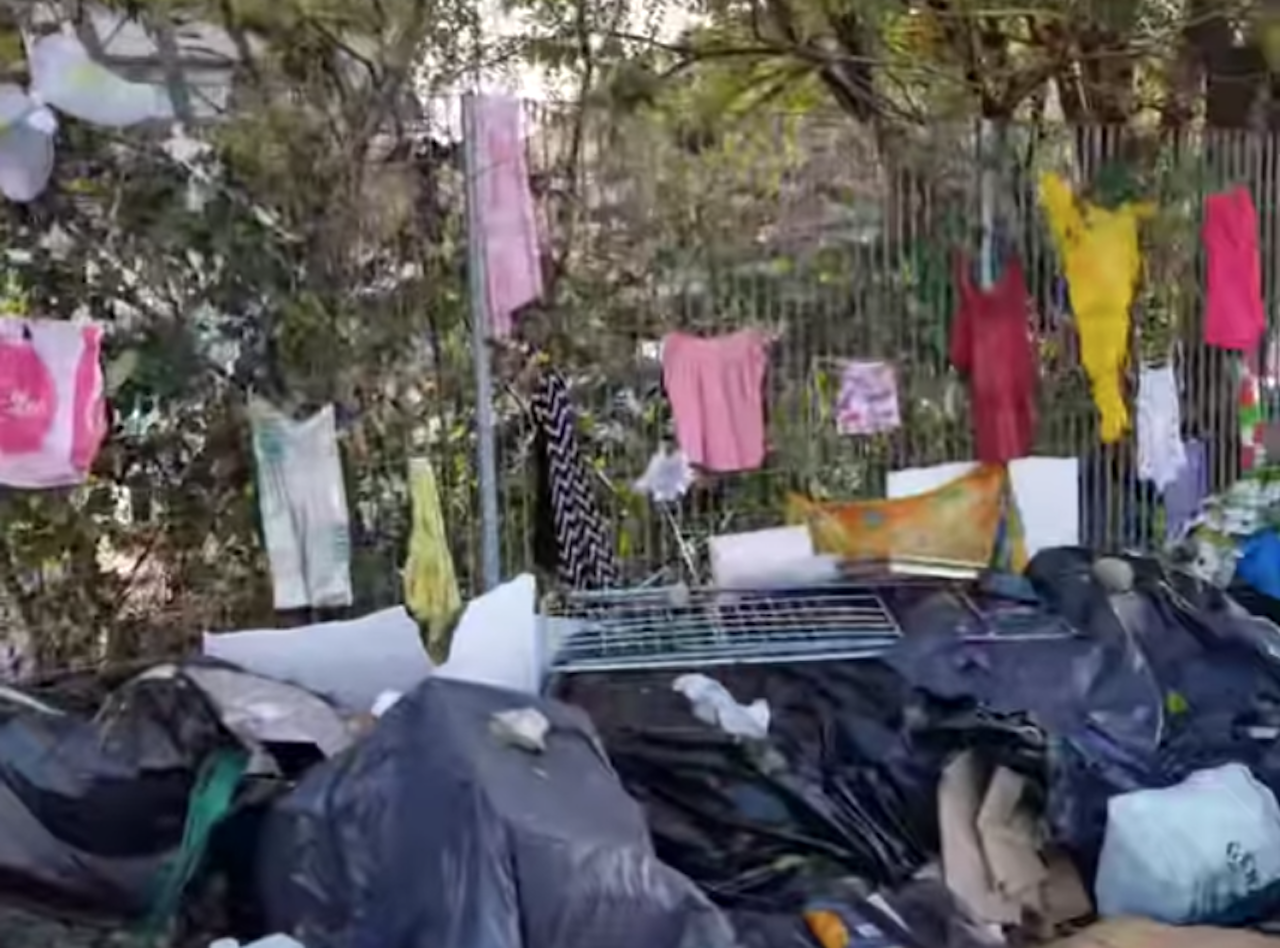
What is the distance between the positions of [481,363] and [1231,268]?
95.4 inches

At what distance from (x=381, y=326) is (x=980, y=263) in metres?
1.76

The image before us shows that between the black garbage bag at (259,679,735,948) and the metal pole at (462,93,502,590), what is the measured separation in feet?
3.98

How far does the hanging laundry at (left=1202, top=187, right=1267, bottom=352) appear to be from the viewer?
4738 mm

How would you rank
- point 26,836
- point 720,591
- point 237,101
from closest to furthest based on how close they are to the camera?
point 26,836 → point 237,101 → point 720,591

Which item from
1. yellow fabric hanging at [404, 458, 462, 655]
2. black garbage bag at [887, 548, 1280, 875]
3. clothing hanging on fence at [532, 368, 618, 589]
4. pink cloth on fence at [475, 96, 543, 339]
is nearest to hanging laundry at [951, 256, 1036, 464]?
black garbage bag at [887, 548, 1280, 875]

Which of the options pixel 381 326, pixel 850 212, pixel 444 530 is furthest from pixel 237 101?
pixel 850 212

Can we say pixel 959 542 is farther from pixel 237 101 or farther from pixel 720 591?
pixel 237 101

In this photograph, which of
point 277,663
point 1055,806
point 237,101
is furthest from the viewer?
point 237,101

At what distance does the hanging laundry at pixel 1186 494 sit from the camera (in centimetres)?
484

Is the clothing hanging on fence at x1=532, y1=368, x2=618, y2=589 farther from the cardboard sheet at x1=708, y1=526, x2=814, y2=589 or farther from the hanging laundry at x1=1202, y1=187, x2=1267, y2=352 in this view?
the hanging laundry at x1=1202, y1=187, x2=1267, y2=352

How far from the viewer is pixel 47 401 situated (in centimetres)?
360

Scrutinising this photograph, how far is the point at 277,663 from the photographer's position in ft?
12.2

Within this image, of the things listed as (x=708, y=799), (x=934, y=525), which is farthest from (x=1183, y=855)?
(x=934, y=525)

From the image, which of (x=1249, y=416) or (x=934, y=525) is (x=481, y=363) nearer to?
(x=934, y=525)
